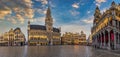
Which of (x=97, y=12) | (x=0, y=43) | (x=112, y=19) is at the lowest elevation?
(x=0, y=43)

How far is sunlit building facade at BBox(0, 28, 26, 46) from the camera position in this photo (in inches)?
6447

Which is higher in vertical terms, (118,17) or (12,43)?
(118,17)

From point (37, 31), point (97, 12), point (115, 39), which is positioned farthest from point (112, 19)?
point (37, 31)

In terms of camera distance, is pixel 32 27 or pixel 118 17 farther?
pixel 32 27

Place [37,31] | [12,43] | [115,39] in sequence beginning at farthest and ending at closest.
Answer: [37,31] < [12,43] < [115,39]

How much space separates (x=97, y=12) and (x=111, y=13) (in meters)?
57.7

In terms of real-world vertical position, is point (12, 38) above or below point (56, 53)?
below

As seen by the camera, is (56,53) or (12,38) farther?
(12,38)

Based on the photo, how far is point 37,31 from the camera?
19075 cm

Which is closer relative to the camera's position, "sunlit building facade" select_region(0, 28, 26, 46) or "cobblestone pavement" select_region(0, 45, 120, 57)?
"cobblestone pavement" select_region(0, 45, 120, 57)

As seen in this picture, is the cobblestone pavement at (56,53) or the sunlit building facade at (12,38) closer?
the cobblestone pavement at (56,53)

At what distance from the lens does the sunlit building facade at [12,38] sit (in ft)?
537

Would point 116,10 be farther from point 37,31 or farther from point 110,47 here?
point 37,31

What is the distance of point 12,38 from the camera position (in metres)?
164
